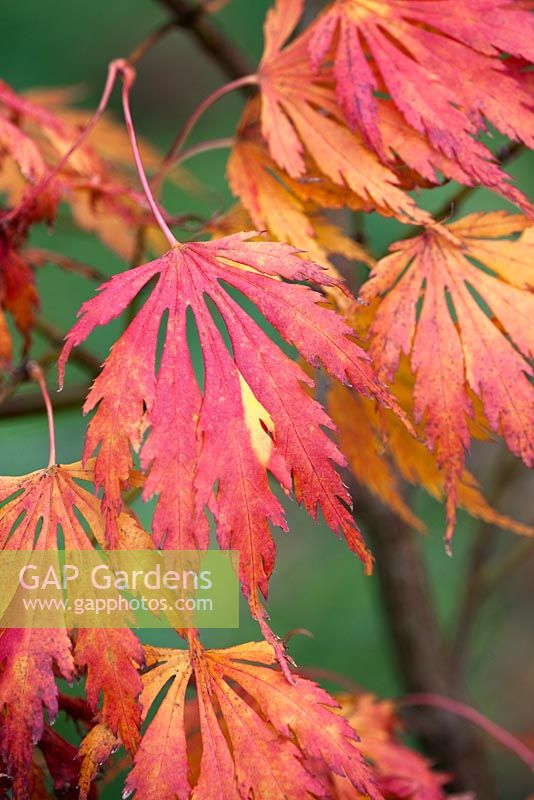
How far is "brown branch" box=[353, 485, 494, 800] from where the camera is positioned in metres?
1.20

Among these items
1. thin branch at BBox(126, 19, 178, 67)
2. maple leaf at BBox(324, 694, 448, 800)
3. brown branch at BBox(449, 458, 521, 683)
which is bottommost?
maple leaf at BBox(324, 694, 448, 800)

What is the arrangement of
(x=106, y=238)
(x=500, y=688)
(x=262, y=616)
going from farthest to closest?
(x=500, y=688)
(x=106, y=238)
(x=262, y=616)

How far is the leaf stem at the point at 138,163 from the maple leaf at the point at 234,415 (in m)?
0.06

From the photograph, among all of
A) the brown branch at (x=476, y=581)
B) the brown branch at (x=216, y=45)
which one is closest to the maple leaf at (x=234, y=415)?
the brown branch at (x=216, y=45)

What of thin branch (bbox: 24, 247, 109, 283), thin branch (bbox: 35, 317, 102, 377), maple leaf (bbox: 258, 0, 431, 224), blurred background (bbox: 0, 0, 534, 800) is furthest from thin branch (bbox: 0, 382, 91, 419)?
blurred background (bbox: 0, 0, 534, 800)

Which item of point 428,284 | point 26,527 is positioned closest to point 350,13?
point 428,284

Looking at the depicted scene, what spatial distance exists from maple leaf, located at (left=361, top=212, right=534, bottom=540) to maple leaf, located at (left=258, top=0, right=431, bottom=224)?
40 millimetres

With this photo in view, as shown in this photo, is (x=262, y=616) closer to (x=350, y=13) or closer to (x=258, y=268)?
(x=258, y=268)

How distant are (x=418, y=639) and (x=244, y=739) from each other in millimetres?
778

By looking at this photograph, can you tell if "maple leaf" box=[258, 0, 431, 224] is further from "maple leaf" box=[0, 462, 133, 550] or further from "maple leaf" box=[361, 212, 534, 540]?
"maple leaf" box=[0, 462, 133, 550]

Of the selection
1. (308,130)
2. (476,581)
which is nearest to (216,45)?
(308,130)

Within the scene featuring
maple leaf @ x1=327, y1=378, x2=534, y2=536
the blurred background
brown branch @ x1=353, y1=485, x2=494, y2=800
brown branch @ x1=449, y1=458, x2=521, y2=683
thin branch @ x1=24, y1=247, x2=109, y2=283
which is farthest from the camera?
the blurred background

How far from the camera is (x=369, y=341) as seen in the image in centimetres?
59

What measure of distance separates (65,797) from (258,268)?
0.41 meters
